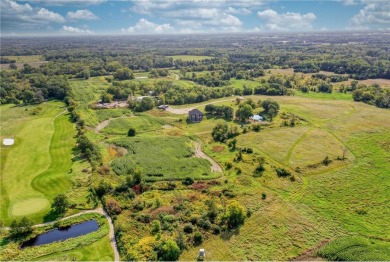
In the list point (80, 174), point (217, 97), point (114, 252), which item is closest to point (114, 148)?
point (80, 174)

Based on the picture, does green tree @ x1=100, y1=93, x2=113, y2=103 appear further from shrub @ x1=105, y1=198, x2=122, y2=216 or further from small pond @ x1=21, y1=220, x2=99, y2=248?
small pond @ x1=21, y1=220, x2=99, y2=248

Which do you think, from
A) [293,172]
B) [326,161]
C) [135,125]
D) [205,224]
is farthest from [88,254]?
[135,125]

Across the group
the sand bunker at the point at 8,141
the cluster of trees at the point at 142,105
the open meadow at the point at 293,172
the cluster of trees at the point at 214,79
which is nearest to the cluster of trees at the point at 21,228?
the open meadow at the point at 293,172

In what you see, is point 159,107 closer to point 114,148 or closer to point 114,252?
point 114,148

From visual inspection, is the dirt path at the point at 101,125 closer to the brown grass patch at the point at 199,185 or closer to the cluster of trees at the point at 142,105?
the cluster of trees at the point at 142,105

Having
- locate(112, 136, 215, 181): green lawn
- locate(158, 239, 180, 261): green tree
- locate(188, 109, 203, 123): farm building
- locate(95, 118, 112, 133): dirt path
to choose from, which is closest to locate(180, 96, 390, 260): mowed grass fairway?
locate(158, 239, 180, 261): green tree
